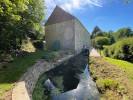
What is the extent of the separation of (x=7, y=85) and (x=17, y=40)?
14.0m

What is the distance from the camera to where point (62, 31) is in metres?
28.3

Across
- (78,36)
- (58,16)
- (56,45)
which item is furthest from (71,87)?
Answer: (58,16)

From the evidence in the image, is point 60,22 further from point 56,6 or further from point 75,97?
point 75,97

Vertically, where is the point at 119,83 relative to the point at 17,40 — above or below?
below

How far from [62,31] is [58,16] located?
3.24 m

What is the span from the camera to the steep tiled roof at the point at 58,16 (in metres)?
27.6

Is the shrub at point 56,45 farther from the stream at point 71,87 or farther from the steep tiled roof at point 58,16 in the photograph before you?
the stream at point 71,87

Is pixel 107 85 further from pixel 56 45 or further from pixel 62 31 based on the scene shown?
pixel 62 31

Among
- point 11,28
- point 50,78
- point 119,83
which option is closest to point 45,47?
point 11,28

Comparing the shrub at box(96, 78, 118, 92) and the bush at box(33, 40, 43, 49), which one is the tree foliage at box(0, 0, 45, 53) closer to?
the bush at box(33, 40, 43, 49)

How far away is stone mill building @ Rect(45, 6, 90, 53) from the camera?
88.0ft

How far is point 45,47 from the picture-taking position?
32344mm

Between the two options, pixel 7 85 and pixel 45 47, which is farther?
pixel 45 47

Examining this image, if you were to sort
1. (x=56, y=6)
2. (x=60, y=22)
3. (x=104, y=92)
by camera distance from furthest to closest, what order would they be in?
1. (x=56, y=6)
2. (x=60, y=22)
3. (x=104, y=92)
